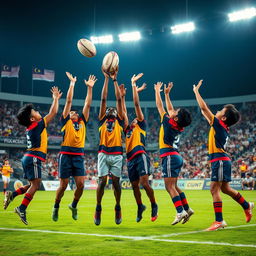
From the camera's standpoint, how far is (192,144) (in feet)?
148

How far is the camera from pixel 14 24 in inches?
1373

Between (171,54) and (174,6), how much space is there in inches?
341

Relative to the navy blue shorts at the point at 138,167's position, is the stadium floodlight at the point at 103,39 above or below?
above

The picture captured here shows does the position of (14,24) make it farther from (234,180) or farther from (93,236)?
(93,236)

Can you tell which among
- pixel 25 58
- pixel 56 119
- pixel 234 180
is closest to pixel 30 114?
pixel 234 180

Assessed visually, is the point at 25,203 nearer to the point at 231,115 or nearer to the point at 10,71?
the point at 231,115

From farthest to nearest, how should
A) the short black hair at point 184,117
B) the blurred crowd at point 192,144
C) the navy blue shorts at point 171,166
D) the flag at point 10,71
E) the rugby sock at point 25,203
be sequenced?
the flag at point 10,71 < the blurred crowd at point 192,144 < the rugby sock at point 25,203 < the navy blue shorts at point 171,166 < the short black hair at point 184,117

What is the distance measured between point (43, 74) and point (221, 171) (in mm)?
36944

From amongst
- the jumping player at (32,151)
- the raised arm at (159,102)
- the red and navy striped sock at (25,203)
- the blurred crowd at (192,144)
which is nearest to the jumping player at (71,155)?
the jumping player at (32,151)

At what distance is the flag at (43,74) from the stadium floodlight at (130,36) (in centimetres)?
938

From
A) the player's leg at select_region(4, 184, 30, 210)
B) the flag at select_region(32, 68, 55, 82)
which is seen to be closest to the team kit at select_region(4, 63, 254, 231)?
the player's leg at select_region(4, 184, 30, 210)

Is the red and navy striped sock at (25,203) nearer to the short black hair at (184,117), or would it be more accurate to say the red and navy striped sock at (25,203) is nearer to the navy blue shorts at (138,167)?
the navy blue shorts at (138,167)

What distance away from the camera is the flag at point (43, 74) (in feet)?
137

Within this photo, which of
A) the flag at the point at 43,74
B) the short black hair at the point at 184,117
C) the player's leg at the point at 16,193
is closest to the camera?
the short black hair at the point at 184,117
